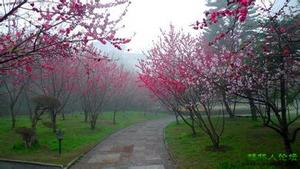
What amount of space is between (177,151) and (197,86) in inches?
116

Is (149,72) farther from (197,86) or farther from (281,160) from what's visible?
(281,160)

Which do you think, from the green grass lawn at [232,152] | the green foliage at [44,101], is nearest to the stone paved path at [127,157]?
the green grass lawn at [232,152]

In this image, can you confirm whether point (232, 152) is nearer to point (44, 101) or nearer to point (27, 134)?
point (27, 134)

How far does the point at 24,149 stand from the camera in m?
13.6

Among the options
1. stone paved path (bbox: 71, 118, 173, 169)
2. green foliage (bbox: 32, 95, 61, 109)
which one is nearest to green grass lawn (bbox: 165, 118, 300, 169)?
stone paved path (bbox: 71, 118, 173, 169)

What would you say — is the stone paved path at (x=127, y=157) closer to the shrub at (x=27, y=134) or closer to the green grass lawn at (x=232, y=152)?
the green grass lawn at (x=232, y=152)

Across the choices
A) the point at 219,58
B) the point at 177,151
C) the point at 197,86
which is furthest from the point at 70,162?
the point at 219,58

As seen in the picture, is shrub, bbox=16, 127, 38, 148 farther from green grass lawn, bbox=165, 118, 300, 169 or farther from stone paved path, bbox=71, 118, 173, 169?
green grass lawn, bbox=165, 118, 300, 169

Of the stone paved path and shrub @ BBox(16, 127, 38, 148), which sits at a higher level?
shrub @ BBox(16, 127, 38, 148)

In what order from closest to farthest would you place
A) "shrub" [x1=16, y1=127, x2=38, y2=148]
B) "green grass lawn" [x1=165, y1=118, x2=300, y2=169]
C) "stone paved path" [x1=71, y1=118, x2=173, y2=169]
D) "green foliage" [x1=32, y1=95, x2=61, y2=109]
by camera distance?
"green grass lawn" [x1=165, y1=118, x2=300, y2=169], "stone paved path" [x1=71, y1=118, x2=173, y2=169], "shrub" [x1=16, y1=127, x2=38, y2=148], "green foliage" [x1=32, y1=95, x2=61, y2=109]

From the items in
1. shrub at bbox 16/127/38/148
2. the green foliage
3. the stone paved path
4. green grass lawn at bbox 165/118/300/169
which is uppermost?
the green foliage

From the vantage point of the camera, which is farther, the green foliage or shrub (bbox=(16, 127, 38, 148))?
the green foliage

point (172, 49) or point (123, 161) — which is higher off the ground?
point (172, 49)

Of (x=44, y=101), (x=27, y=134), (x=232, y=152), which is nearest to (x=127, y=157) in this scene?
(x=232, y=152)
